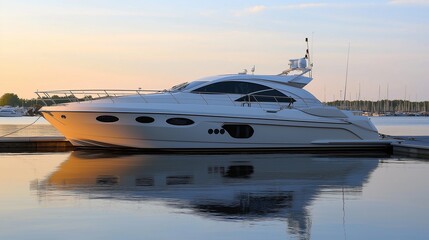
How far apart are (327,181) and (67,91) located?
11.0 meters

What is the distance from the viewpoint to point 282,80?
71.6ft

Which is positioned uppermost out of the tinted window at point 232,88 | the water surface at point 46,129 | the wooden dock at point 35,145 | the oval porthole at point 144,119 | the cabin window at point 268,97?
the tinted window at point 232,88

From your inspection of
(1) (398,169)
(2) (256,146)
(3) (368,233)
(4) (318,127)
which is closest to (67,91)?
(2) (256,146)

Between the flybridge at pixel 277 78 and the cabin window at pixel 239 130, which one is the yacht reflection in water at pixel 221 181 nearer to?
the cabin window at pixel 239 130

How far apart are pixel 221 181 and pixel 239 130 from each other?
313 inches

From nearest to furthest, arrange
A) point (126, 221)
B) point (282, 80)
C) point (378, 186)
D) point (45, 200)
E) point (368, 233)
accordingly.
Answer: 1. point (368, 233)
2. point (126, 221)
3. point (45, 200)
4. point (378, 186)
5. point (282, 80)

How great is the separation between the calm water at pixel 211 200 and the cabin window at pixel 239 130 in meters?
3.54

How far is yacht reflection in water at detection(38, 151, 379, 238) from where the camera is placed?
9047 mm

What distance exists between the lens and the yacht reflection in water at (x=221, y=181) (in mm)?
9047

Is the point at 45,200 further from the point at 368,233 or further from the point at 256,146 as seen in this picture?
the point at 256,146

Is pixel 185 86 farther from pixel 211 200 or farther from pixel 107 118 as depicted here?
pixel 211 200

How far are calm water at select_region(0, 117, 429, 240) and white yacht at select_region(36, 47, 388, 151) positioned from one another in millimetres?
3019

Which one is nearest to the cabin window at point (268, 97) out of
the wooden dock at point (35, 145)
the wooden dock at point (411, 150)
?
the wooden dock at point (411, 150)

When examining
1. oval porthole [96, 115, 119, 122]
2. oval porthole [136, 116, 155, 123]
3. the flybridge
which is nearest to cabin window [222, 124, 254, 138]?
the flybridge
